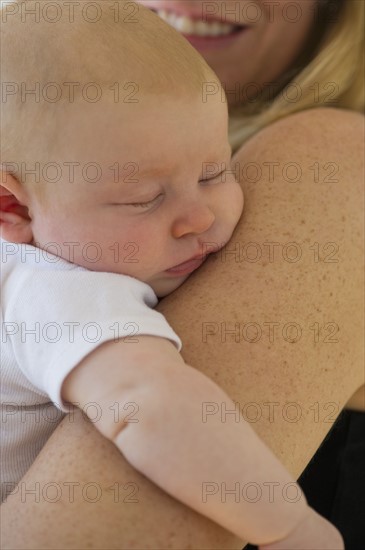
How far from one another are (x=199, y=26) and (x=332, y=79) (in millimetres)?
329

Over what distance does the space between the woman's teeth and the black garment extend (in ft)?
2.65

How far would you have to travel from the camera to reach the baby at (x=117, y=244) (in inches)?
35.5

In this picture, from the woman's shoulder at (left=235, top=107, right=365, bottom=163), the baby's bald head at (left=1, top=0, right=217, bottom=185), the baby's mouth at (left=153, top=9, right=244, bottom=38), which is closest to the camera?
the baby's bald head at (left=1, top=0, right=217, bottom=185)

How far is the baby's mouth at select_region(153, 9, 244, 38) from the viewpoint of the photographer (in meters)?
1.72

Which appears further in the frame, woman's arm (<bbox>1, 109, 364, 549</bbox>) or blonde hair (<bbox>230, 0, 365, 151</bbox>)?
blonde hair (<bbox>230, 0, 365, 151</bbox>)

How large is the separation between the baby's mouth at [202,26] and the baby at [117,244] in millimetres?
A: 642

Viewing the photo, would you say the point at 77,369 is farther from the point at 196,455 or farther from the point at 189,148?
the point at 189,148

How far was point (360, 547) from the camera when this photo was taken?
1512 millimetres

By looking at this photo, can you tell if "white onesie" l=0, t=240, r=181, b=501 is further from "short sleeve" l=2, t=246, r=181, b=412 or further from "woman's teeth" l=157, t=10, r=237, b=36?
Result: "woman's teeth" l=157, t=10, r=237, b=36

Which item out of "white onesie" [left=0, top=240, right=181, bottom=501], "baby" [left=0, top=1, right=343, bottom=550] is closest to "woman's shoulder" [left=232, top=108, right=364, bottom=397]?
"baby" [left=0, top=1, right=343, bottom=550]

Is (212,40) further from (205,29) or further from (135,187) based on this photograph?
(135,187)

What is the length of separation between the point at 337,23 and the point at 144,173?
2.54ft

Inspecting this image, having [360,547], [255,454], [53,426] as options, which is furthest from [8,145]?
[360,547]

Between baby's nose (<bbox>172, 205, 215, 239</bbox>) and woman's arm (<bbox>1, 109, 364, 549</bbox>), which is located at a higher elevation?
baby's nose (<bbox>172, 205, 215, 239</bbox>)
